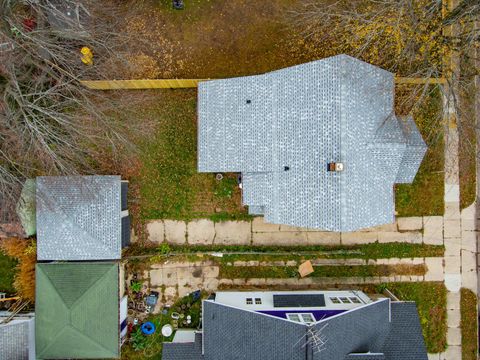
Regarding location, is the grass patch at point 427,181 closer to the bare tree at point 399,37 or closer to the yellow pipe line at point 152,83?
the bare tree at point 399,37

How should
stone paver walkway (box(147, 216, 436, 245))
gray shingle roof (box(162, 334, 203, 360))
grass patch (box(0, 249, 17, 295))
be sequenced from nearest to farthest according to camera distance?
gray shingle roof (box(162, 334, 203, 360)) < grass patch (box(0, 249, 17, 295)) < stone paver walkway (box(147, 216, 436, 245))

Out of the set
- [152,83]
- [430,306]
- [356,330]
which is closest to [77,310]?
[152,83]

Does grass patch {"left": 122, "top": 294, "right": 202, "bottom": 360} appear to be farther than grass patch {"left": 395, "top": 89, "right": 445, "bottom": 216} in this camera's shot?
No

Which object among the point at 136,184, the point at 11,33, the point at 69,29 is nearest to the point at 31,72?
the point at 11,33

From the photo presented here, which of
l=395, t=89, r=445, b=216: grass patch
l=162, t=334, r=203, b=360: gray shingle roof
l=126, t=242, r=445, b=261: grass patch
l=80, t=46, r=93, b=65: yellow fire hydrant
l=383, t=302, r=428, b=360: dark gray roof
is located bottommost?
l=162, t=334, r=203, b=360: gray shingle roof

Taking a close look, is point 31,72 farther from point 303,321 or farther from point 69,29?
point 303,321

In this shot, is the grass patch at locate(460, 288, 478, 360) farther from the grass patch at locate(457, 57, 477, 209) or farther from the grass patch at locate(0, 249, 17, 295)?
the grass patch at locate(0, 249, 17, 295)

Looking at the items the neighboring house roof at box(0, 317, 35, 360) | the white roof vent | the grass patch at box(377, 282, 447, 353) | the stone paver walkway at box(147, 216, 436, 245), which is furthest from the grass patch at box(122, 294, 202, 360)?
the grass patch at box(377, 282, 447, 353)
